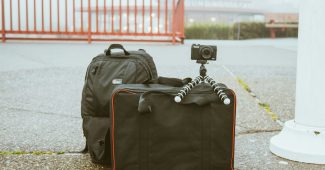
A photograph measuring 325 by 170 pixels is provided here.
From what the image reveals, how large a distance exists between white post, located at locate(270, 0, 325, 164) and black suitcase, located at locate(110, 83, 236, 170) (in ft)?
2.03

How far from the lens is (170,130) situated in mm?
2090

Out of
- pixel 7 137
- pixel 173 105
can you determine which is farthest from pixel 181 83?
pixel 7 137

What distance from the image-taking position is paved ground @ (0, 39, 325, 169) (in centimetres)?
253

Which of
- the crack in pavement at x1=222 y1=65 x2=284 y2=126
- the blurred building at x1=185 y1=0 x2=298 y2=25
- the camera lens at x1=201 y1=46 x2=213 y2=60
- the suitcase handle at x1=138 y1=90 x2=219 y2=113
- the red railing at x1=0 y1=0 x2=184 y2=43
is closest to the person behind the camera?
the suitcase handle at x1=138 y1=90 x2=219 y2=113

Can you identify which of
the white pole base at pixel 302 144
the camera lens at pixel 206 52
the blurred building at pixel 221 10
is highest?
the blurred building at pixel 221 10

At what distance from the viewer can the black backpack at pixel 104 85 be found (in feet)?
7.73

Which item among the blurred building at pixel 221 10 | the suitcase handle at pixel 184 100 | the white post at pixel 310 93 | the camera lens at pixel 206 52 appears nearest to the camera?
the suitcase handle at pixel 184 100

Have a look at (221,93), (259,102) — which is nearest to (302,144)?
(221,93)

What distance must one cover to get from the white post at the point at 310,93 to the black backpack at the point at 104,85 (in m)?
0.79

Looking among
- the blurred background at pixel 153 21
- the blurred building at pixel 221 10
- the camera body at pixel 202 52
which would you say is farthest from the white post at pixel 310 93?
the blurred building at pixel 221 10

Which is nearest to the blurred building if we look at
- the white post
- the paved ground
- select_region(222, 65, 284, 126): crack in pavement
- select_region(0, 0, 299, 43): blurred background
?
select_region(0, 0, 299, 43): blurred background

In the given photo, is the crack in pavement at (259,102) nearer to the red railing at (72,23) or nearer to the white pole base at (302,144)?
the white pole base at (302,144)

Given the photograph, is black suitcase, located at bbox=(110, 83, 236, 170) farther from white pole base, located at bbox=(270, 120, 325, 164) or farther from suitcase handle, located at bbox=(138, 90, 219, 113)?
white pole base, located at bbox=(270, 120, 325, 164)

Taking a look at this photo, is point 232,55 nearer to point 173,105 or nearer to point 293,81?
point 293,81
